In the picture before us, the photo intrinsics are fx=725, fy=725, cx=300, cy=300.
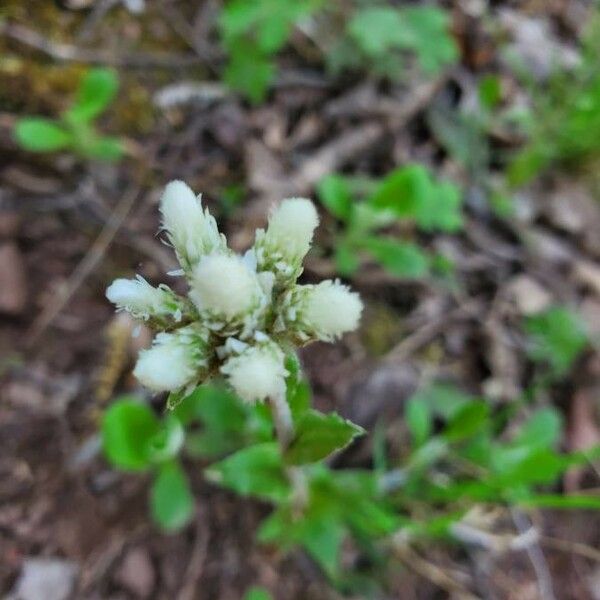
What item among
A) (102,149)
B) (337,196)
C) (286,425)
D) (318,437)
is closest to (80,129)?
(102,149)

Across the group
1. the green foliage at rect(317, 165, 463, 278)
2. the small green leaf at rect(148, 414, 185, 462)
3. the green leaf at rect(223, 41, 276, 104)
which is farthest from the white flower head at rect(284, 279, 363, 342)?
the green leaf at rect(223, 41, 276, 104)

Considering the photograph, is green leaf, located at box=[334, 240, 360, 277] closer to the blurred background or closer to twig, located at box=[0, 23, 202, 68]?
the blurred background

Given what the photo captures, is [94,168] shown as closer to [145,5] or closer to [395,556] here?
[145,5]

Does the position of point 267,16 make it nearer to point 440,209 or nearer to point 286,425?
point 440,209

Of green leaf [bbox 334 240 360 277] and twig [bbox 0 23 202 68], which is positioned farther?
twig [bbox 0 23 202 68]

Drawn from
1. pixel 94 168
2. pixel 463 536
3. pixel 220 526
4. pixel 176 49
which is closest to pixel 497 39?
pixel 176 49

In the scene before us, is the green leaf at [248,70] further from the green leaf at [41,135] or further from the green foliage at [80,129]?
the green leaf at [41,135]
